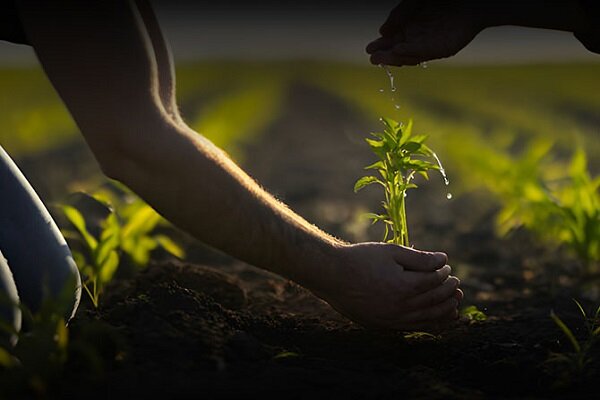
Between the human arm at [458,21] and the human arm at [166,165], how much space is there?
65 cm

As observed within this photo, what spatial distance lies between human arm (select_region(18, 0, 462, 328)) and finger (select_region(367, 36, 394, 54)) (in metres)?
0.65

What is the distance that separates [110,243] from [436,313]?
4.48 ft

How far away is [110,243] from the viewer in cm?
291

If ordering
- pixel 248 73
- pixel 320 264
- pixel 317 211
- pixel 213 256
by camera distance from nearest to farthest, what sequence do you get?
pixel 320 264
pixel 213 256
pixel 317 211
pixel 248 73

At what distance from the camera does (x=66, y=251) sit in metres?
2.46

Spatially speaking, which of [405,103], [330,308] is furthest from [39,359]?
[405,103]

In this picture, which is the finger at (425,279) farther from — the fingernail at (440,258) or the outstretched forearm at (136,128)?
the outstretched forearm at (136,128)

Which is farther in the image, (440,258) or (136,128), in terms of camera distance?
(440,258)

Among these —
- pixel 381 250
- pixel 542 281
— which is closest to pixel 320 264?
pixel 381 250

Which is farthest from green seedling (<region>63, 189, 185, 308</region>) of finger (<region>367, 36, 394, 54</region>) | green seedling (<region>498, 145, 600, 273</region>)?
green seedling (<region>498, 145, 600, 273</region>)

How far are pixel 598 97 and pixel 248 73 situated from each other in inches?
532

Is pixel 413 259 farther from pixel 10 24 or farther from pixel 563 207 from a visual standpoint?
pixel 563 207

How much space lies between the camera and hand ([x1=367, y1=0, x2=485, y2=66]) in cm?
232

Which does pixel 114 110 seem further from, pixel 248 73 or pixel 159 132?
pixel 248 73
